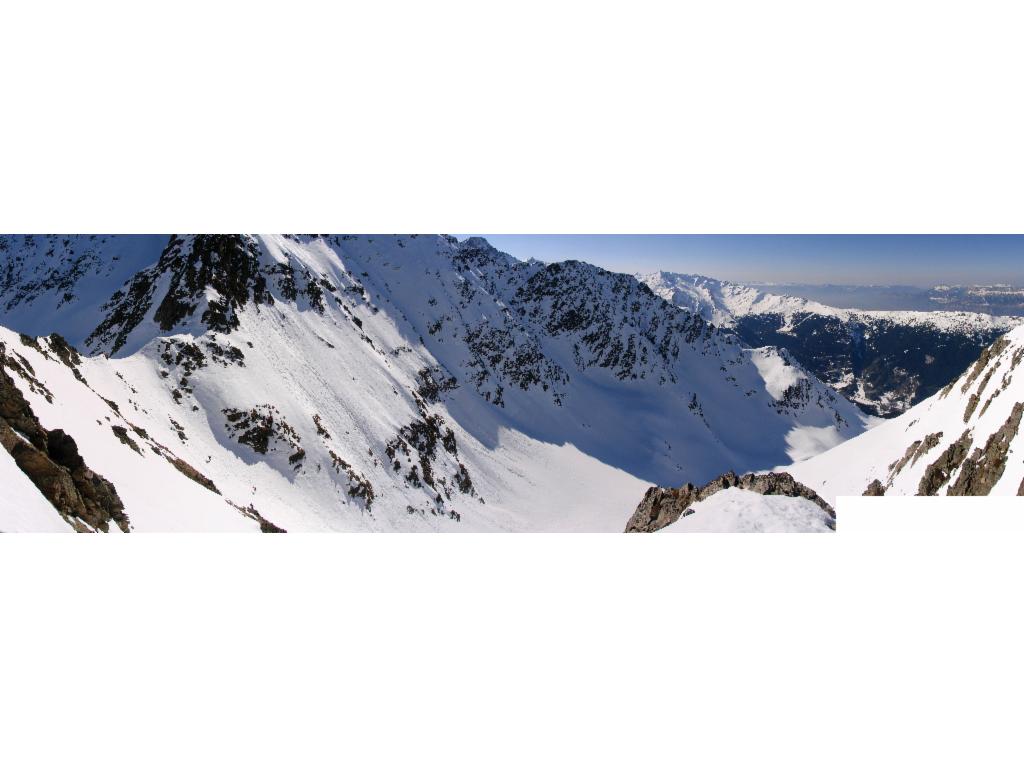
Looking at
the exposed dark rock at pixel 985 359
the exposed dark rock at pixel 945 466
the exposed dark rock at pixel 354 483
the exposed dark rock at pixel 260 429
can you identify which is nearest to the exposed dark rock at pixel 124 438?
the exposed dark rock at pixel 260 429

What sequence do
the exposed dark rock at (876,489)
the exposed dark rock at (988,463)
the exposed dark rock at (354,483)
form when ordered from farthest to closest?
the exposed dark rock at (354,483) → the exposed dark rock at (876,489) → the exposed dark rock at (988,463)

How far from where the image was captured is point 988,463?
1700 centimetres

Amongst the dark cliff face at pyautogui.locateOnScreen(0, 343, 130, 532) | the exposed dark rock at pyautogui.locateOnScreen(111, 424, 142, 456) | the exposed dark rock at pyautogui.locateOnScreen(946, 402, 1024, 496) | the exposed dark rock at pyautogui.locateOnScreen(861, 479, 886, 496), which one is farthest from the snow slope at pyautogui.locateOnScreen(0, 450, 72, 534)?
the exposed dark rock at pyautogui.locateOnScreen(861, 479, 886, 496)

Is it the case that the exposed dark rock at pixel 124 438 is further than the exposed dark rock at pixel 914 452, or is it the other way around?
the exposed dark rock at pixel 914 452

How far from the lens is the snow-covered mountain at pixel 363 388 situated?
30.6 metres

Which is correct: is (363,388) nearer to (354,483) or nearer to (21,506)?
(354,483)

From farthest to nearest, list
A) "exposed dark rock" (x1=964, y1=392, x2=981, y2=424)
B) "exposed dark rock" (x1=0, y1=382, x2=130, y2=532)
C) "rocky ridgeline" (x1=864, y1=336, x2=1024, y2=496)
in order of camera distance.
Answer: "exposed dark rock" (x1=964, y1=392, x2=981, y2=424) → "rocky ridgeline" (x1=864, y1=336, x2=1024, y2=496) → "exposed dark rock" (x1=0, y1=382, x2=130, y2=532)

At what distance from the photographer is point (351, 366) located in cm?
6969

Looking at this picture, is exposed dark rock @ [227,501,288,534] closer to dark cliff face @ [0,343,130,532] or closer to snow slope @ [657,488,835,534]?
dark cliff face @ [0,343,130,532]

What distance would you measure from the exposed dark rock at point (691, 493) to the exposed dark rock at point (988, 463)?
5.74 metres

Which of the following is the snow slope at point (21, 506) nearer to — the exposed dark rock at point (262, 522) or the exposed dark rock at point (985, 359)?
the exposed dark rock at point (262, 522)

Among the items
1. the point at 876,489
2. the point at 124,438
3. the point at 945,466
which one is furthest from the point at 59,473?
the point at 876,489

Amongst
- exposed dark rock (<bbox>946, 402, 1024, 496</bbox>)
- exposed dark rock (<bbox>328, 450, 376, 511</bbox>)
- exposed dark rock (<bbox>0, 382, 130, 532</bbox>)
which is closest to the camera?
exposed dark rock (<bbox>0, 382, 130, 532</bbox>)

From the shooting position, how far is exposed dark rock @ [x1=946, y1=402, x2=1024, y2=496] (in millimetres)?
Answer: 16047
